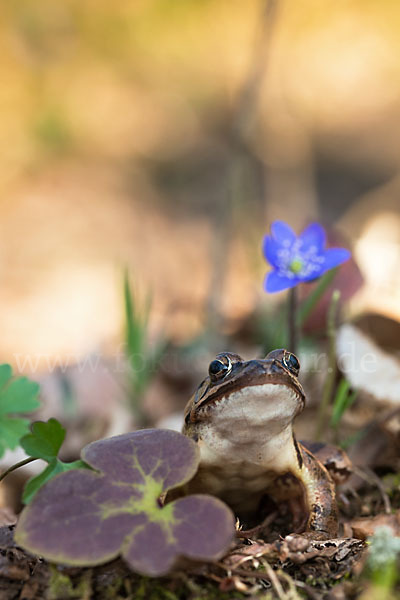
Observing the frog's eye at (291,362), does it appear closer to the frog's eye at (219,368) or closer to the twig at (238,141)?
the frog's eye at (219,368)

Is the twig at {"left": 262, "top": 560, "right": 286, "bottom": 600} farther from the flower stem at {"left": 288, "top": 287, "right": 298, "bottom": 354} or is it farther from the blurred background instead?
the blurred background

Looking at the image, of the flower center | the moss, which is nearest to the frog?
the moss

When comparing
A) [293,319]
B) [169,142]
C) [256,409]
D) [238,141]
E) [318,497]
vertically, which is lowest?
[169,142]

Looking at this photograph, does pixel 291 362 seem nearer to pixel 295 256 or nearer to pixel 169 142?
pixel 295 256

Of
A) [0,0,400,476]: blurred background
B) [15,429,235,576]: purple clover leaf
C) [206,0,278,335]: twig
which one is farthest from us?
[0,0,400,476]: blurred background

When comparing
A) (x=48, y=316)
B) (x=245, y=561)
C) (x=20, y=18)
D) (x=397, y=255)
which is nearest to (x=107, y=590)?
(x=245, y=561)

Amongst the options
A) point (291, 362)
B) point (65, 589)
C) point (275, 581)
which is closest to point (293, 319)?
point (291, 362)

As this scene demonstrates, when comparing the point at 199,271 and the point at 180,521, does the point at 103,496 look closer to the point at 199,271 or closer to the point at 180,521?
the point at 180,521
